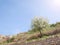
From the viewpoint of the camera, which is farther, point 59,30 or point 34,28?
point 34,28

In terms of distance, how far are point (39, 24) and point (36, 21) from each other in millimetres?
1137

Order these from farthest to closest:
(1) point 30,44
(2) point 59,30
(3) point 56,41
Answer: (2) point 59,30
(1) point 30,44
(3) point 56,41

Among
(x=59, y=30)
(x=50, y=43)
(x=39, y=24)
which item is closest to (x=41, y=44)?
(x=50, y=43)

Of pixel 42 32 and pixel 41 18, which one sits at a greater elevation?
pixel 41 18

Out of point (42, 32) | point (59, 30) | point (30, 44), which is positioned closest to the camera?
point (30, 44)

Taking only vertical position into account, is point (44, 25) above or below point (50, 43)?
above

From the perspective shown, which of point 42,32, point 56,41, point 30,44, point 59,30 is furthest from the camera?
point 42,32

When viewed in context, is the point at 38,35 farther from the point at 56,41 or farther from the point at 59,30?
the point at 56,41

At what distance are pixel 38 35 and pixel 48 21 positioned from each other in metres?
6.10

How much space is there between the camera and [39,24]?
5628cm

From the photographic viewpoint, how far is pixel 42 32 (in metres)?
55.2

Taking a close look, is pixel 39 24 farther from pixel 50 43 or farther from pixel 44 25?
pixel 50 43

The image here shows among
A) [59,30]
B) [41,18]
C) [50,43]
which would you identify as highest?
[41,18]

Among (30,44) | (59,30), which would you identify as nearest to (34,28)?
(59,30)
